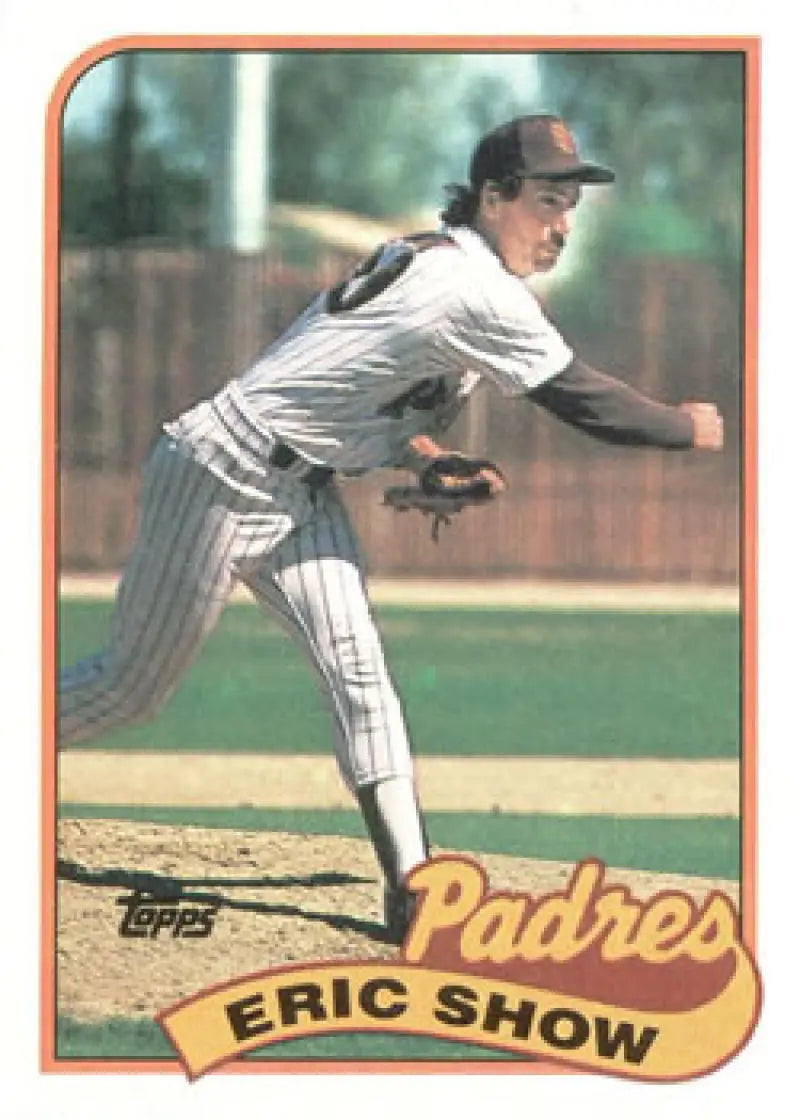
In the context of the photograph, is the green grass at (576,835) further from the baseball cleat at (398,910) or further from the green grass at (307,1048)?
the green grass at (307,1048)

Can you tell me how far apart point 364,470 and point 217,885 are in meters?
1.00

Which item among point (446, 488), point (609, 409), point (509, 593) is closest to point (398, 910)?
point (509, 593)

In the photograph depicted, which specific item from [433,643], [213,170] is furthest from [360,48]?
[433,643]

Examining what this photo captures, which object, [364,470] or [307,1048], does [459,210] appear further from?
[307,1048]

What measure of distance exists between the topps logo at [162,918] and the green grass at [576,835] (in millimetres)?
191

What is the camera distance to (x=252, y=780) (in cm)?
1441

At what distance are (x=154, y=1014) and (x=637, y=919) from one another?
1.11 m

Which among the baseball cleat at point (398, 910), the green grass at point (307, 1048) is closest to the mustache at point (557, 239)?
the baseball cleat at point (398, 910)

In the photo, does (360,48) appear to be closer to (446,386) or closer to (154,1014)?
(446,386)

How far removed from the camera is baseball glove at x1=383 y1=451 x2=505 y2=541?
567 inches

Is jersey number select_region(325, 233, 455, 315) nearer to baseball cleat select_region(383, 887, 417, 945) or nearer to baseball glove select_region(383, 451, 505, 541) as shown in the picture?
baseball glove select_region(383, 451, 505, 541)

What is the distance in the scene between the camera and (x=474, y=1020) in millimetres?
14234

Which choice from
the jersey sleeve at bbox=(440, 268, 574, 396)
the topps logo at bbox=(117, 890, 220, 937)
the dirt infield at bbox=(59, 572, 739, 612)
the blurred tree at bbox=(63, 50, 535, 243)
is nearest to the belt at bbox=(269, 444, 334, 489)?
the dirt infield at bbox=(59, 572, 739, 612)

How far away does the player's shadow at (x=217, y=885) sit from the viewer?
47.0 feet
